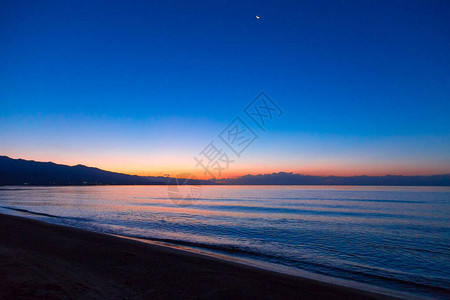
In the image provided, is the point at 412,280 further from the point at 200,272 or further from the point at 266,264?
the point at 200,272

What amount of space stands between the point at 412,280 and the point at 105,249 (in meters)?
13.4

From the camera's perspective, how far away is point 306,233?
19.8 m

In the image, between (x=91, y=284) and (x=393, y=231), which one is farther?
(x=393, y=231)

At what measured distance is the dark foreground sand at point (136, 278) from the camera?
6329 millimetres

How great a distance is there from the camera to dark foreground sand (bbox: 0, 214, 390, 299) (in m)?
6.33

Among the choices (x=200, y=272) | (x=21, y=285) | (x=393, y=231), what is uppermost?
(x=21, y=285)

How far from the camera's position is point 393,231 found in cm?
2106

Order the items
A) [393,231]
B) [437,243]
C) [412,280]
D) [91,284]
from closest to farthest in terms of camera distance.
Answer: [91,284]
[412,280]
[437,243]
[393,231]

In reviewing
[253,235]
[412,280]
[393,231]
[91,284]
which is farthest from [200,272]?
[393,231]

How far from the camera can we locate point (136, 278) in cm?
774

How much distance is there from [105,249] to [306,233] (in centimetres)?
1469

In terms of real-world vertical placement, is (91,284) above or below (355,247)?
above

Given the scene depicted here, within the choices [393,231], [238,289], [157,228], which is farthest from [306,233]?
[238,289]

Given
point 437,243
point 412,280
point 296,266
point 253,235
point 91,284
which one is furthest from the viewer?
point 253,235
